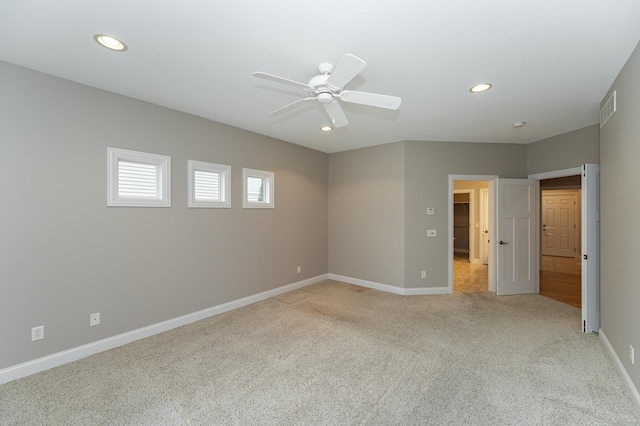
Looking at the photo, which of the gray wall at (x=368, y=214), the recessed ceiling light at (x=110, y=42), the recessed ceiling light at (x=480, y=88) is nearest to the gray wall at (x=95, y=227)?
the recessed ceiling light at (x=110, y=42)

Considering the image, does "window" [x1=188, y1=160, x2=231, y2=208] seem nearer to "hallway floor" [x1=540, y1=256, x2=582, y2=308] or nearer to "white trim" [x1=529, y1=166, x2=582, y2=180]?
"white trim" [x1=529, y1=166, x2=582, y2=180]

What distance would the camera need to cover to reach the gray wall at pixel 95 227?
2.35 meters

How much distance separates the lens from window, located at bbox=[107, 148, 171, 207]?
2.88 meters

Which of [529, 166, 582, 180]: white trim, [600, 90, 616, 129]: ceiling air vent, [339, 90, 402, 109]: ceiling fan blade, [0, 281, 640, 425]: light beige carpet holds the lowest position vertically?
[0, 281, 640, 425]: light beige carpet

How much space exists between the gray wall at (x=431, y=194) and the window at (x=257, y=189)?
7.72 feet

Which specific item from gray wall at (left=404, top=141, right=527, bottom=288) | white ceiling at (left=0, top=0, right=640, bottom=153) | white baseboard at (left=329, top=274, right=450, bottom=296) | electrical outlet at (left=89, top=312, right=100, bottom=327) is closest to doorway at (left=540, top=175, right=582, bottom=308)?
gray wall at (left=404, top=141, right=527, bottom=288)

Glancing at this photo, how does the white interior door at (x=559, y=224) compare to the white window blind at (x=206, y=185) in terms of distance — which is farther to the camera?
the white interior door at (x=559, y=224)

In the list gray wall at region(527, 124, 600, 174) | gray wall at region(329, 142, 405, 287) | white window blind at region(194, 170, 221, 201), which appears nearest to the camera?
white window blind at region(194, 170, 221, 201)

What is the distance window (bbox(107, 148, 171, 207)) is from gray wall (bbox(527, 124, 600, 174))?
223 inches

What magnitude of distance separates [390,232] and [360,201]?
842 millimetres

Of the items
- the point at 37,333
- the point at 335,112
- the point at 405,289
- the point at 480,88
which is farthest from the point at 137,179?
the point at 405,289

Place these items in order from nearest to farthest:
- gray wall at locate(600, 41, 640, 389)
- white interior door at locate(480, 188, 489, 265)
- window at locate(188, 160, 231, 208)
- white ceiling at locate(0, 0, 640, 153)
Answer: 1. white ceiling at locate(0, 0, 640, 153)
2. gray wall at locate(600, 41, 640, 389)
3. window at locate(188, 160, 231, 208)
4. white interior door at locate(480, 188, 489, 265)

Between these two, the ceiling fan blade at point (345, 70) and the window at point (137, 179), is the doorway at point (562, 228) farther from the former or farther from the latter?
the window at point (137, 179)

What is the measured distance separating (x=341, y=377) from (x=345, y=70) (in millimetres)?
2442
